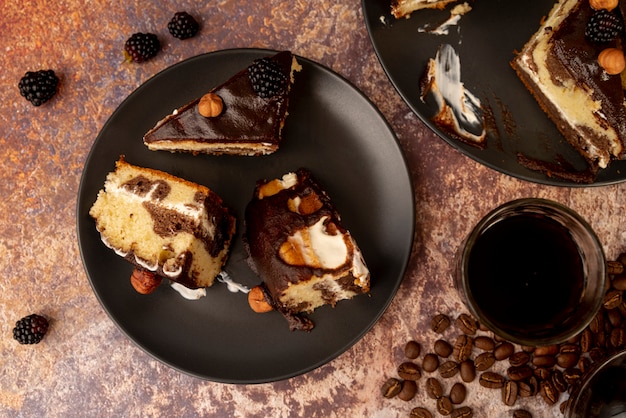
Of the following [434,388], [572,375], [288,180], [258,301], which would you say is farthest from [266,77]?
[572,375]

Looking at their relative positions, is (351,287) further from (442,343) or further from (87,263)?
(87,263)

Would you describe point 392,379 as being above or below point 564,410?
below

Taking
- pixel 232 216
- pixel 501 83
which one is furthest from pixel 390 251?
pixel 501 83

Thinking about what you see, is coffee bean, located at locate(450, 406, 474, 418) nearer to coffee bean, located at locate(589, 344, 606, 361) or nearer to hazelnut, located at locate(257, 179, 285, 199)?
coffee bean, located at locate(589, 344, 606, 361)

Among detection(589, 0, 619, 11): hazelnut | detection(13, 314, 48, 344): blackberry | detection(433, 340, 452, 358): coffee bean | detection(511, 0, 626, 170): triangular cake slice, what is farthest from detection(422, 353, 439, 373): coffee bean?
detection(13, 314, 48, 344): blackberry

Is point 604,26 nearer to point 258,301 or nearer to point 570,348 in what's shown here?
point 570,348
